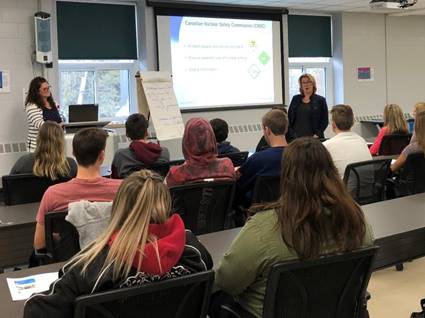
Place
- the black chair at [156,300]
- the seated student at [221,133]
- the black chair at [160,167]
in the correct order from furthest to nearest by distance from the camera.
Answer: the seated student at [221,133], the black chair at [160,167], the black chair at [156,300]

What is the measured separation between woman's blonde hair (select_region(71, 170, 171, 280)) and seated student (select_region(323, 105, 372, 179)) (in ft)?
7.94

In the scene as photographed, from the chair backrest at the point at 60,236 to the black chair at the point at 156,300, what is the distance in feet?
3.34

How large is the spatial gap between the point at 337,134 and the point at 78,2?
421 centimetres

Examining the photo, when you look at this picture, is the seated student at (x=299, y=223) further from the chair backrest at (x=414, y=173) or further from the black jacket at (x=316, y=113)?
the black jacket at (x=316, y=113)

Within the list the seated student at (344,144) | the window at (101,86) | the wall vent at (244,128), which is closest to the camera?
the seated student at (344,144)

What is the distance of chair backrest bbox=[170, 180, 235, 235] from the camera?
2.99 metres

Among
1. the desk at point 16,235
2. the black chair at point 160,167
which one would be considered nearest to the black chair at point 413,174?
the black chair at point 160,167

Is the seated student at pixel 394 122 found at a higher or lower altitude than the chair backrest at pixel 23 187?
higher

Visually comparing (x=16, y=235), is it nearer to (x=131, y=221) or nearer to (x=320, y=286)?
(x=131, y=221)

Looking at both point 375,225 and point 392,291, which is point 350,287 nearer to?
point 375,225

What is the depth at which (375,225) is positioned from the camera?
2.53 meters

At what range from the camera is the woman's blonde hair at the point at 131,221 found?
4.81ft

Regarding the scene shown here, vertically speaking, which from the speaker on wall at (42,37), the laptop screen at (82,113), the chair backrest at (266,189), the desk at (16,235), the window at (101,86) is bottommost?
the desk at (16,235)

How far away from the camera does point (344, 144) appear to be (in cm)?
391
